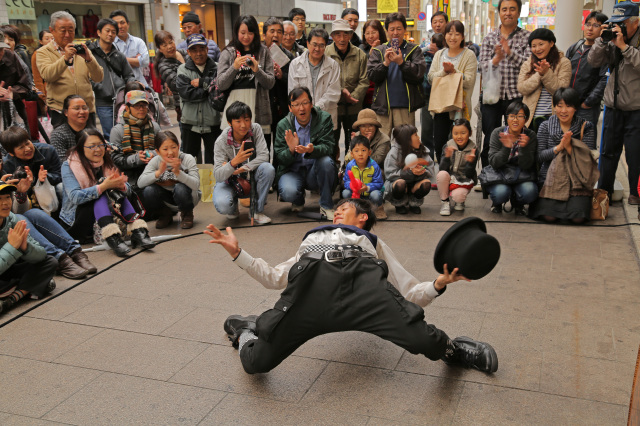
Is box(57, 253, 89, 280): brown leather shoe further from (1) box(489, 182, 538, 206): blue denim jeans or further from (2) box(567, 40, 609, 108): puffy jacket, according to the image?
(2) box(567, 40, 609, 108): puffy jacket

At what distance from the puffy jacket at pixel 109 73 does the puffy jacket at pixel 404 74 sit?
2.79 metres

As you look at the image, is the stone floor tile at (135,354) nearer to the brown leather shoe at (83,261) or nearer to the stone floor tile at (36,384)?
the stone floor tile at (36,384)

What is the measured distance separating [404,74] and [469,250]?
4502mm

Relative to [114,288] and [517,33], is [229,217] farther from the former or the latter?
[517,33]

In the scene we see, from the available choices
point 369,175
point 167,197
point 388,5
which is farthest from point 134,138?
→ point 388,5

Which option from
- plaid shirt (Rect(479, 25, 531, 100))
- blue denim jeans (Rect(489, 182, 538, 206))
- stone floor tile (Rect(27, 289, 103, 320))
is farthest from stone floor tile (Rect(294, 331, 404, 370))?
plaid shirt (Rect(479, 25, 531, 100))

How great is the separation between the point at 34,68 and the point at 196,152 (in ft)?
8.05

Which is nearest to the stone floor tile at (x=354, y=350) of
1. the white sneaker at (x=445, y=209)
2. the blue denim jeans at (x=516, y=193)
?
the white sneaker at (x=445, y=209)

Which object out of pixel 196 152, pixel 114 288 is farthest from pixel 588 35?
pixel 114 288

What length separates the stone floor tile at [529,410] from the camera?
275 centimetres

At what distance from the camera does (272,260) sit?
505cm

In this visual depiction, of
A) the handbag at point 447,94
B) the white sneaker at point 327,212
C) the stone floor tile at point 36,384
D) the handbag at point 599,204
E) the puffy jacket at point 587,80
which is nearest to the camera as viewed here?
the stone floor tile at point 36,384

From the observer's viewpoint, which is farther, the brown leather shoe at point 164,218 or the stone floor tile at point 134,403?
the brown leather shoe at point 164,218

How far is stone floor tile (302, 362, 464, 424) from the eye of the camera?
285 centimetres
